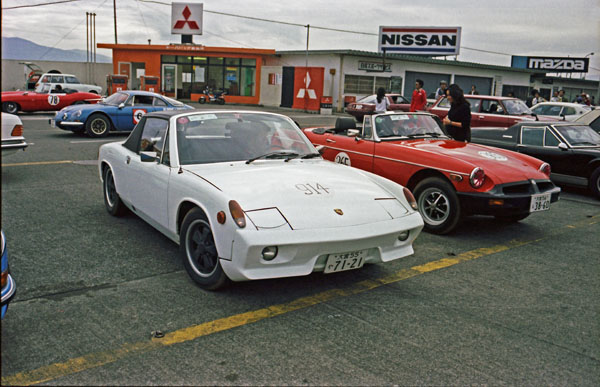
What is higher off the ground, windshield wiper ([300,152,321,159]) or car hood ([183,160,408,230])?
windshield wiper ([300,152,321,159])

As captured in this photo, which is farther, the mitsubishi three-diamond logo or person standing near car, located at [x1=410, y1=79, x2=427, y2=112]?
the mitsubishi three-diamond logo

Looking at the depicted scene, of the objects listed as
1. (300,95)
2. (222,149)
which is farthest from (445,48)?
(222,149)

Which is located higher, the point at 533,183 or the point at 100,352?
the point at 533,183

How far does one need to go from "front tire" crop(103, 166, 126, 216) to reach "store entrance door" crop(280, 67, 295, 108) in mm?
29359

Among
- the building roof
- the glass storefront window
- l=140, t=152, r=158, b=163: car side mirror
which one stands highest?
the building roof

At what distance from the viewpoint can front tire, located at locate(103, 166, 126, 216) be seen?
6.12 m

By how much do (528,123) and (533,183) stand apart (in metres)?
4.19

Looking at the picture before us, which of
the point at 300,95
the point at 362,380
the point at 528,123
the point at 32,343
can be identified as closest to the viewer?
the point at 362,380

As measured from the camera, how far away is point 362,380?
2.88 meters

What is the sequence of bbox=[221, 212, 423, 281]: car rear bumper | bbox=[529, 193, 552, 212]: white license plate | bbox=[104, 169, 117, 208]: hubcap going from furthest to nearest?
bbox=[104, 169, 117, 208]: hubcap
bbox=[529, 193, 552, 212]: white license plate
bbox=[221, 212, 423, 281]: car rear bumper

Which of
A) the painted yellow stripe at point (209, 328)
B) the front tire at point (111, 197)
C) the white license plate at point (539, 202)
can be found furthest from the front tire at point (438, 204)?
the front tire at point (111, 197)

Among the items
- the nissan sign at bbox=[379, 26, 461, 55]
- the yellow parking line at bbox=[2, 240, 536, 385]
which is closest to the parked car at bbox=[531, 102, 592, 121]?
the yellow parking line at bbox=[2, 240, 536, 385]

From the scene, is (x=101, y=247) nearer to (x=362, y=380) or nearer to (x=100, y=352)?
(x=100, y=352)

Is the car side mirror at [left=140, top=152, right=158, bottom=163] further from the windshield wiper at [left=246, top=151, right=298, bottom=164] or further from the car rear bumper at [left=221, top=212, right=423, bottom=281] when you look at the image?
the car rear bumper at [left=221, top=212, right=423, bottom=281]
